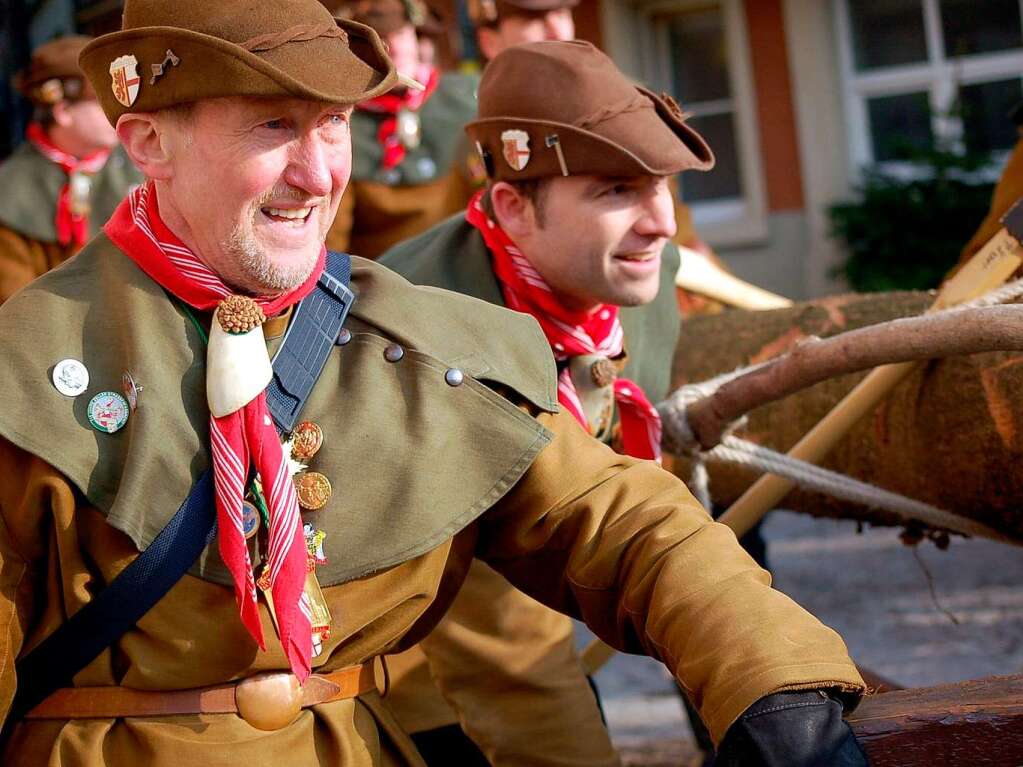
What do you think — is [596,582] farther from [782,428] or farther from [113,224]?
[782,428]

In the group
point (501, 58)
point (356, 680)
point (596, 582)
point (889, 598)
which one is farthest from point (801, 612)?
point (889, 598)

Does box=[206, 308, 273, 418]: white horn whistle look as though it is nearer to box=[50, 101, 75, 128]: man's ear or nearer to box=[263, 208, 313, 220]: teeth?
box=[263, 208, 313, 220]: teeth

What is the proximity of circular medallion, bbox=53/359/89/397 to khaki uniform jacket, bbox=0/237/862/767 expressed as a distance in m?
0.01

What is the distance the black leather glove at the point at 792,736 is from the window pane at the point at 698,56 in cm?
852

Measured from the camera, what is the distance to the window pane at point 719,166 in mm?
10078

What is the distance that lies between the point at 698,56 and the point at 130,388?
8.52 meters

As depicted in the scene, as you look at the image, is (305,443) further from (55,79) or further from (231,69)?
(55,79)

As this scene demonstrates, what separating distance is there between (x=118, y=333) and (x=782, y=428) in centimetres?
186

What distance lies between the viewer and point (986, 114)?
9406 mm

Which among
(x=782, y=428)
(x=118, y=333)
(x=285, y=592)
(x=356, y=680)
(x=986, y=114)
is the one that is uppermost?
(x=118, y=333)

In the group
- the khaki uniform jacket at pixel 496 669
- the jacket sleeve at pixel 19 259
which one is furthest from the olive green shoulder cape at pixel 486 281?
the jacket sleeve at pixel 19 259

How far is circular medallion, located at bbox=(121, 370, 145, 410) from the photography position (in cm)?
197

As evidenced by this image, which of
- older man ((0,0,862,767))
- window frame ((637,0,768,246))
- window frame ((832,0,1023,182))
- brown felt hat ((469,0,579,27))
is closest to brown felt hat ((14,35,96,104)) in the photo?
brown felt hat ((469,0,579,27))

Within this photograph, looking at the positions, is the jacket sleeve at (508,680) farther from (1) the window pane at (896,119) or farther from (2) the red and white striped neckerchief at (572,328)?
(1) the window pane at (896,119)
